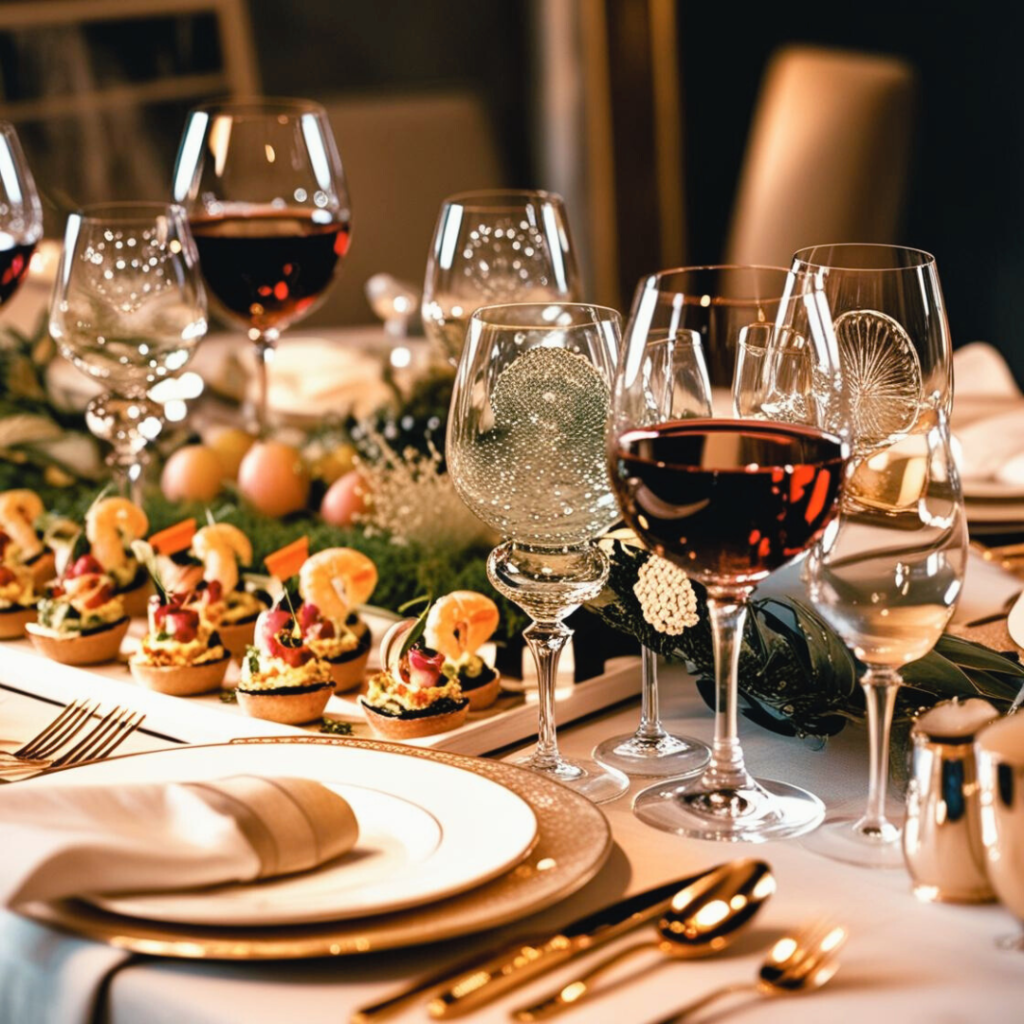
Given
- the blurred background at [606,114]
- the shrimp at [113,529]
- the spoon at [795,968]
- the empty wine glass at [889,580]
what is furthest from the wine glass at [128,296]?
the blurred background at [606,114]

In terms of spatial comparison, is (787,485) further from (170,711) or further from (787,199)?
(787,199)

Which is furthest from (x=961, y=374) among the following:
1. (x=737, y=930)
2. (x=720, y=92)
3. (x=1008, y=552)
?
(x=720, y=92)

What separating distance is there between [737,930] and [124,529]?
2.46 feet

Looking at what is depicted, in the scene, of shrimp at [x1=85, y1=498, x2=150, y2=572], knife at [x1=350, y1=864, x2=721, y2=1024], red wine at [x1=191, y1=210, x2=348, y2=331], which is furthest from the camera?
red wine at [x1=191, y1=210, x2=348, y2=331]

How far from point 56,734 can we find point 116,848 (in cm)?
34

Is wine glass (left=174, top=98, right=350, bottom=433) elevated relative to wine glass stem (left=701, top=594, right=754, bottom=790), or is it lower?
elevated

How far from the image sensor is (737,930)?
715mm

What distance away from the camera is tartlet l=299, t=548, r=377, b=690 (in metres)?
1.10

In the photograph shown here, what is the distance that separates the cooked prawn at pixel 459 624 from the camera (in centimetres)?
104

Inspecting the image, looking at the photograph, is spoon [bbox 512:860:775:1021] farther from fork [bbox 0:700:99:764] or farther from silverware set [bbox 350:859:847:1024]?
fork [bbox 0:700:99:764]

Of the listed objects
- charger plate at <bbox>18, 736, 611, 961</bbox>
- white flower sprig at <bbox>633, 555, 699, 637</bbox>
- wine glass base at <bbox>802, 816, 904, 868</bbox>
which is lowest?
wine glass base at <bbox>802, 816, 904, 868</bbox>

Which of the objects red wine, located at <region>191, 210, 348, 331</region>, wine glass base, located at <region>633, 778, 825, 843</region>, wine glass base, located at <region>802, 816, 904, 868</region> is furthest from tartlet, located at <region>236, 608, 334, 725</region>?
red wine, located at <region>191, 210, 348, 331</region>

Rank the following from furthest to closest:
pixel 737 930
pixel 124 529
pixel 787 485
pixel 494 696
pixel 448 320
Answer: pixel 448 320
pixel 124 529
pixel 494 696
pixel 787 485
pixel 737 930

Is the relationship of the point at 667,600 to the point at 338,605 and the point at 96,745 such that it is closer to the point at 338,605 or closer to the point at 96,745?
the point at 338,605
